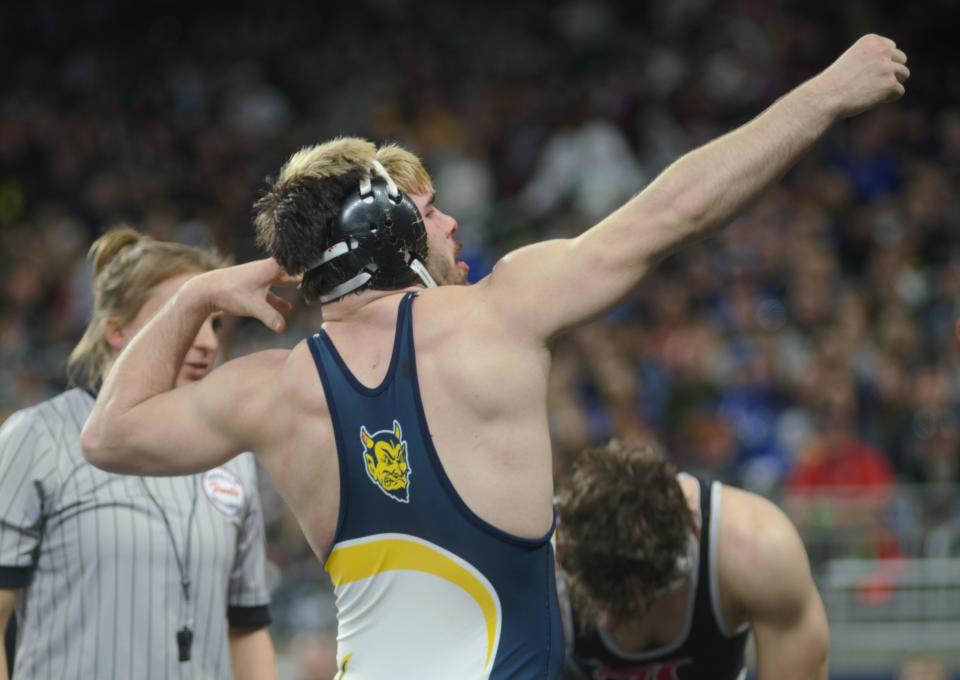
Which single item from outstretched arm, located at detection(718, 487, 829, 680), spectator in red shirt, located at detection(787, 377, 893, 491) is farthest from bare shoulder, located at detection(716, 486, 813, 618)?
spectator in red shirt, located at detection(787, 377, 893, 491)

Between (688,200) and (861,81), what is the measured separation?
44cm

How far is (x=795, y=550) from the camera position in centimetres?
398

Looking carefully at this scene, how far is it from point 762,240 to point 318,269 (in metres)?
8.59

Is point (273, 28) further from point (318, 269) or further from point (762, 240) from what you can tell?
point (318, 269)

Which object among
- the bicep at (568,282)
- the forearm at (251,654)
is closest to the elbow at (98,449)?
the bicep at (568,282)

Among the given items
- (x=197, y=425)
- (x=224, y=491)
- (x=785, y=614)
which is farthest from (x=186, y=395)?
(x=785, y=614)

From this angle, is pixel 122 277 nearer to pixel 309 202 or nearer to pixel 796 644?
pixel 309 202

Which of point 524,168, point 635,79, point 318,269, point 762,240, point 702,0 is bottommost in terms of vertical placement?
point 318,269

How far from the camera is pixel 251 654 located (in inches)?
169

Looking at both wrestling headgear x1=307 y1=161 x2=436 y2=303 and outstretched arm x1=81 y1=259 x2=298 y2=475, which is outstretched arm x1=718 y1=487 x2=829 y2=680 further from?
outstretched arm x1=81 y1=259 x2=298 y2=475

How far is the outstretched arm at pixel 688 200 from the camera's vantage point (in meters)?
3.00

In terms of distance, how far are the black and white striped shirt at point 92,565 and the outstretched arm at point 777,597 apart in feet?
4.54

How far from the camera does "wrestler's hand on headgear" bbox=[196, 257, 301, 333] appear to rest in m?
3.38

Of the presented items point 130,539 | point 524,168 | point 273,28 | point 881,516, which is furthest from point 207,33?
point 130,539
